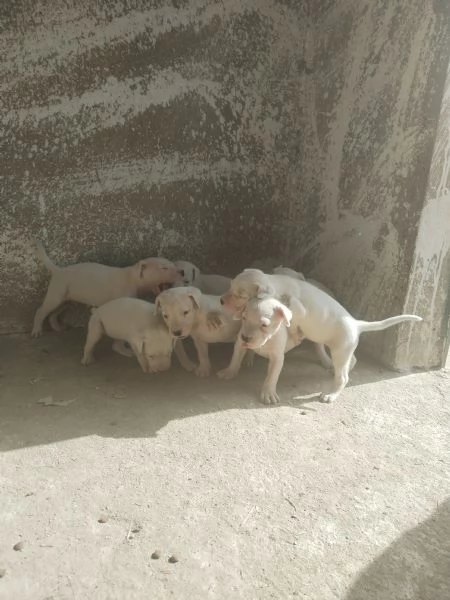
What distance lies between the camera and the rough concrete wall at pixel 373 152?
10.5ft

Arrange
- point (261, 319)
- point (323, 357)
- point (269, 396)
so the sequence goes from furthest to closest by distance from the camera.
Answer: point (323, 357) → point (269, 396) → point (261, 319)

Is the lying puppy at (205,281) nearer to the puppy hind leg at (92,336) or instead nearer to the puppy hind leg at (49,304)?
the puppy hind leg at (92,336)

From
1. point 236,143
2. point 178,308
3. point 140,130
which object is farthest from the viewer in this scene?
point 236,143

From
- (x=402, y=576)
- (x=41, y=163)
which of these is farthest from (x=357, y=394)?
(x=41, y=163)

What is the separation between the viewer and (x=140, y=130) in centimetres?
382

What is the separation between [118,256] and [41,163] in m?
0.82

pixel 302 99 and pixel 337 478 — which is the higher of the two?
pixel 302 99

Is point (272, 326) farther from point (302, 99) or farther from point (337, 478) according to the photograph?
point (302, 99)

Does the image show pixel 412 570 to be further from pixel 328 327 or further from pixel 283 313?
pixel 328 327

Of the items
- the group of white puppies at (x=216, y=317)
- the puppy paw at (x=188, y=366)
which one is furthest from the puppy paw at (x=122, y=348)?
the puppy paw at (x=188, y=366)

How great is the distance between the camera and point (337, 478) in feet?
8.47

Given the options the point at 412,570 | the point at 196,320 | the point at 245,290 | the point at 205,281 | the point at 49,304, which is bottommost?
the point at 412,570

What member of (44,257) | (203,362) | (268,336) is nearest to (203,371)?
(203,362)

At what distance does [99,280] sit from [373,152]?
199cm
